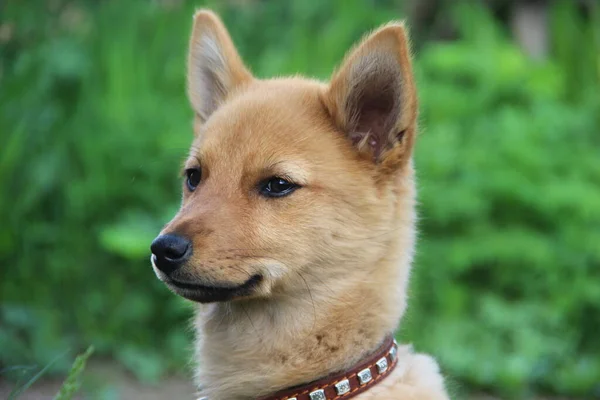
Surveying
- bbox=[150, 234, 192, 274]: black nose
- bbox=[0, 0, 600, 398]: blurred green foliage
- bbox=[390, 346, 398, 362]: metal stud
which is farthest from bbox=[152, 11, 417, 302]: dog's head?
bbox=[0, 0, 600, 398]: blurred green foliage

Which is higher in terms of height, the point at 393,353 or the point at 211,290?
the point at 211,290

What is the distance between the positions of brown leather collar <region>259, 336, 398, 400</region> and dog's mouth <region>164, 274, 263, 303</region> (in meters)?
0.37

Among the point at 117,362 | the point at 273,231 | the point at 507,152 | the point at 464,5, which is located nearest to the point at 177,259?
the point at 273,231

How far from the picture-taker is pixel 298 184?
3.04 metres

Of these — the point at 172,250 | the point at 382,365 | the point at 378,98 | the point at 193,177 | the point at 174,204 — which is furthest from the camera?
the point at 174,204

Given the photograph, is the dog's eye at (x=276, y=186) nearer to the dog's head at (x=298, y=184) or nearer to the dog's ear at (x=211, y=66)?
the dog's head at (x=298, y=184)

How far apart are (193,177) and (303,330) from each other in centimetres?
78

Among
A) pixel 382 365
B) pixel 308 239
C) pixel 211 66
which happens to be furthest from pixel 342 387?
pixel 211 66

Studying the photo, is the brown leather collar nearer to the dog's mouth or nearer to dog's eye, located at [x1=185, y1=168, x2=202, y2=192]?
the dog's mouth

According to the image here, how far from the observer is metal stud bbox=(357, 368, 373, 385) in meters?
2.86

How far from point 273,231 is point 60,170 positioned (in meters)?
3.17

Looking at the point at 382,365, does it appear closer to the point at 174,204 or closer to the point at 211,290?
the point at 211,290

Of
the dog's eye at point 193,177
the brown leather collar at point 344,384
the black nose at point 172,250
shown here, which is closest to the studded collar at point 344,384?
the brown leather collar at point 344,384

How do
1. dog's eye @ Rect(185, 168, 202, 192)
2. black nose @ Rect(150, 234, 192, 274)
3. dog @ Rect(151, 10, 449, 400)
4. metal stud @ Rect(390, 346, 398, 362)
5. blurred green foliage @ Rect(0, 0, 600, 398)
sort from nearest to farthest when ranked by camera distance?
1. black nose @ Rect(150, 234, 192, 274)
2. dog @ Rect(151, 10, 449, 400)
3. metal stud @ Rect(390, 346, 398, 362)
4. dog's eye @ Rect(185, 168, 202, 192)
5. blurred green foliage @ Rect(0, 0, 600, 398)
